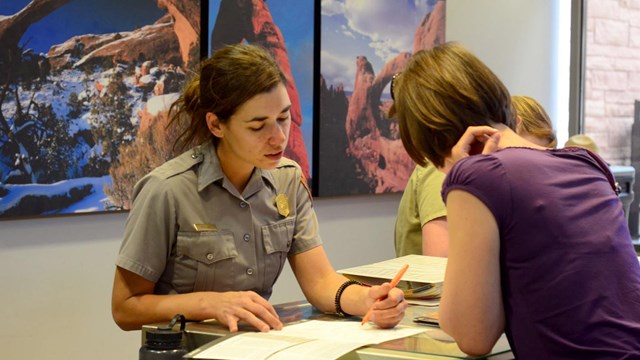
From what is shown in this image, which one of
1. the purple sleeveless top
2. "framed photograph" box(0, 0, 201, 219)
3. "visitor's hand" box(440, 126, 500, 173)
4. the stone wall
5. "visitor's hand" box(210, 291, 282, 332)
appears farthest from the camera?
the stone wall

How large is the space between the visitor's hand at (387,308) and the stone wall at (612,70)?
13.5ft

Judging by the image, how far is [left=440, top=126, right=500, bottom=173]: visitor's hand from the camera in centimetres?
165

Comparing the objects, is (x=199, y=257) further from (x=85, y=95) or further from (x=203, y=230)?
(x=85, y=95)

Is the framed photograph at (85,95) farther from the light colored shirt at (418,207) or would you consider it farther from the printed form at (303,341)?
the printed form at (303,341)

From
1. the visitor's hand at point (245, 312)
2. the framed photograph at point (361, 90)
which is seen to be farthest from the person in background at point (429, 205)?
the framed photograph at point (361, 90)

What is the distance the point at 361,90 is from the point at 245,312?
2.85 m

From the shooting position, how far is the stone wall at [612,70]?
5703mm

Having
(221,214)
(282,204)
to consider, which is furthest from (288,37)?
(221,214)

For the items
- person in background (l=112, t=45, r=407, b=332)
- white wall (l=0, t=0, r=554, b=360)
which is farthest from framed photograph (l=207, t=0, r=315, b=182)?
person in background (l=112, t=45, r=407, b=332)

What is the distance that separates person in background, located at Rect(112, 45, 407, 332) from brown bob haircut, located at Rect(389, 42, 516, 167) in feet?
1.52

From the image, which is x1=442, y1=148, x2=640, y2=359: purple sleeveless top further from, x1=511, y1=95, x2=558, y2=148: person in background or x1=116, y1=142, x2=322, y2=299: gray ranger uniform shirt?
x1=511, y1=95, x2=558, y2=148: person in background

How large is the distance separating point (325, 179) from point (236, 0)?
99cm

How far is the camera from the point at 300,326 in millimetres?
1912

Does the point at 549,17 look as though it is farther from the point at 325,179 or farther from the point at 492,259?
the point at 492,259
